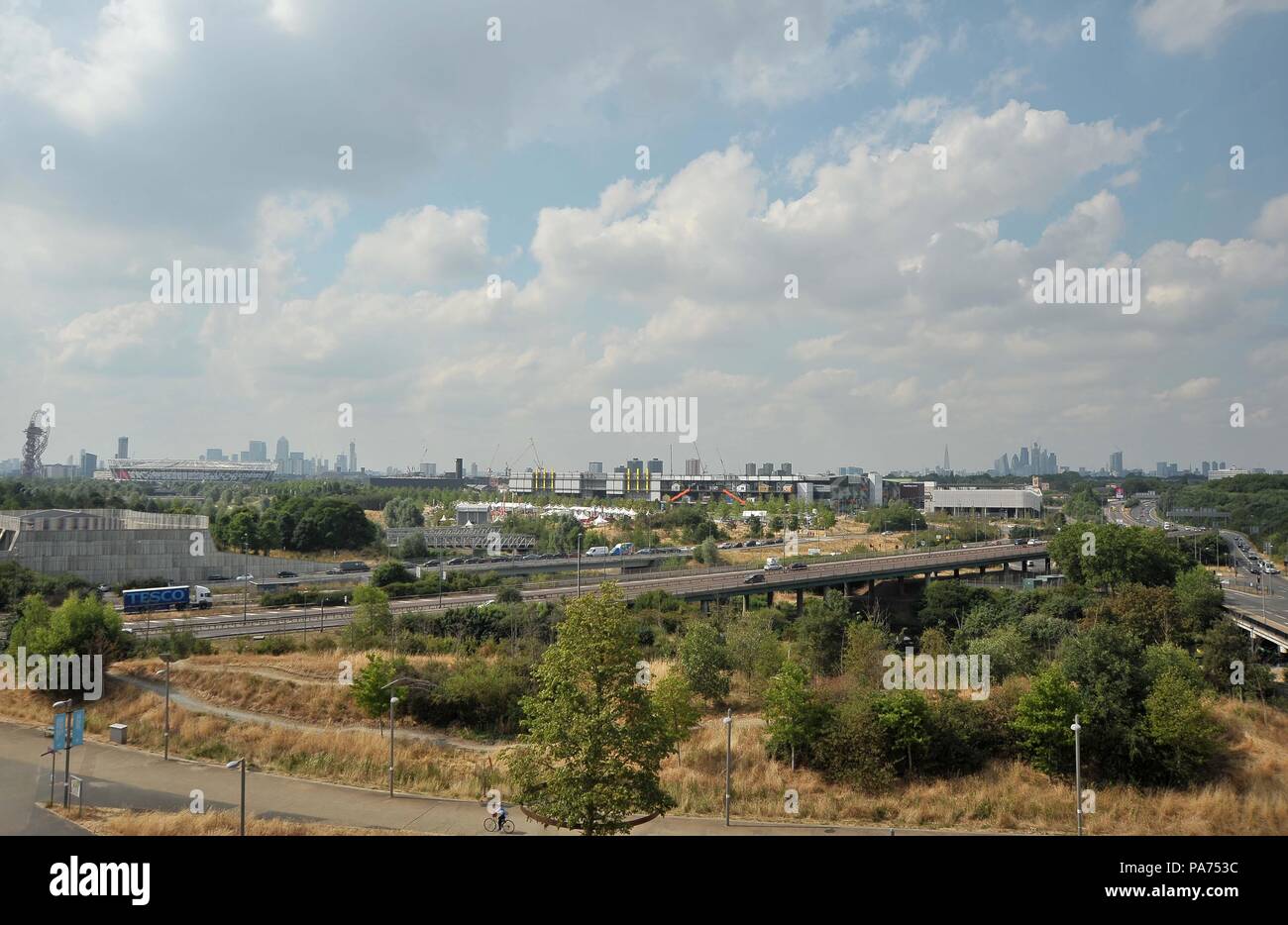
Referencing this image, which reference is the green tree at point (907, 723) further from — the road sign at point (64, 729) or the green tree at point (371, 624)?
the green tree at point (371, 624)

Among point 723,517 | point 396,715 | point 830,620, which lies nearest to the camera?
point 396,715

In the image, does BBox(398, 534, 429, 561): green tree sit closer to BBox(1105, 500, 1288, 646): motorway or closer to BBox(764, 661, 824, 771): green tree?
BBox(764, 661, 824, 771): green tree

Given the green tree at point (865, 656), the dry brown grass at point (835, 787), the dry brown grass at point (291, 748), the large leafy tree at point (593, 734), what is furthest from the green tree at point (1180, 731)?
the dry brown grass at point (291, 748)

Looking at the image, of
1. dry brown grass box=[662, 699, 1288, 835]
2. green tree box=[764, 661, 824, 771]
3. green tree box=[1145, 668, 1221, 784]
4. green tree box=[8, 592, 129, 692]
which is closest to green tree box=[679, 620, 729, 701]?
dry brown grass box=[662, 699, 1288, 835]

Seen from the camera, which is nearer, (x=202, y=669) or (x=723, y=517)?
(x=202, y=669)

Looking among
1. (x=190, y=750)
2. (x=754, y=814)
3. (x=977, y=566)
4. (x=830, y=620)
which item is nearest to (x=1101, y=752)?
(x=754, y=814)
